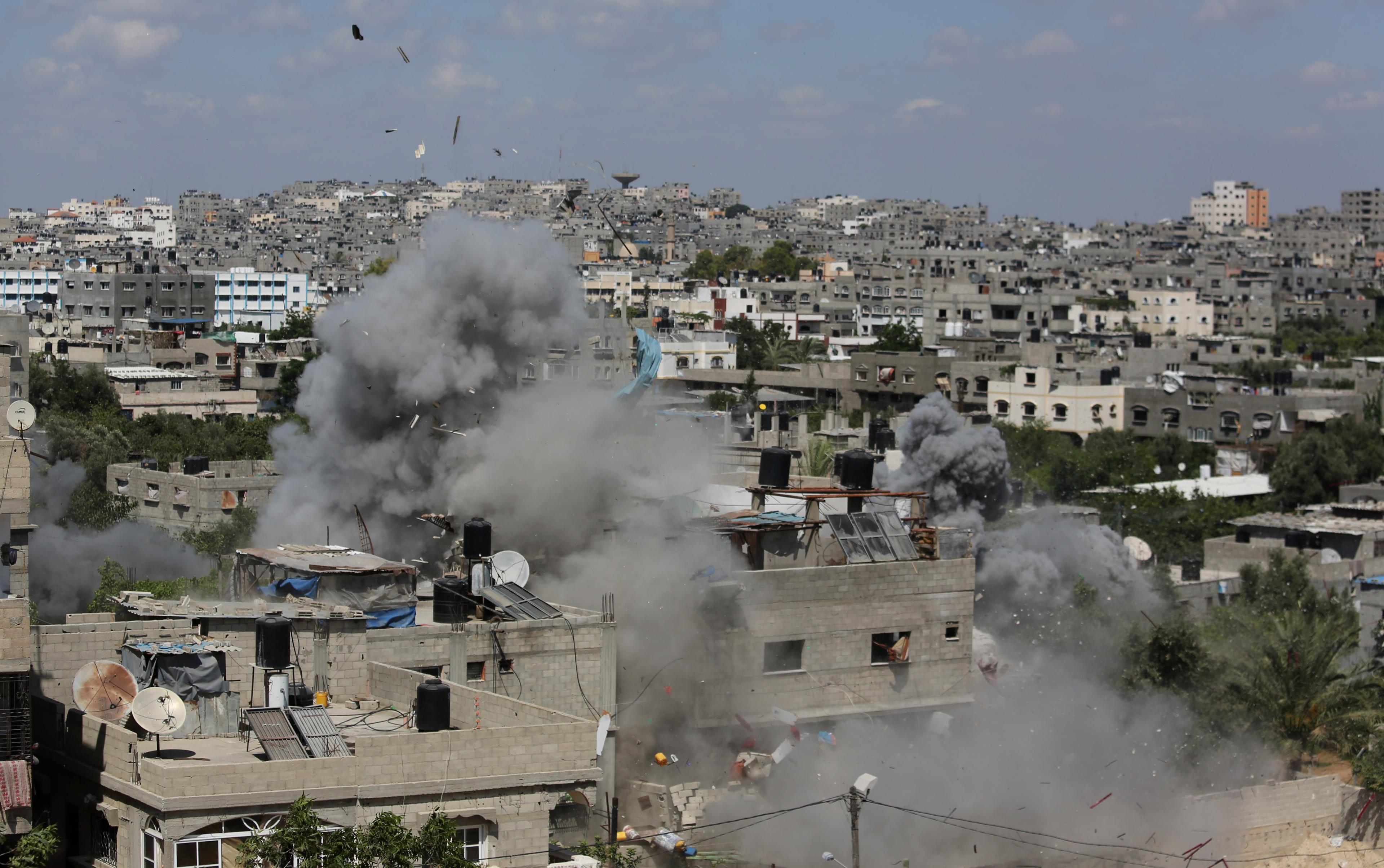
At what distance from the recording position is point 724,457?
29.6 metres

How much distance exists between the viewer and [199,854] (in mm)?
12258

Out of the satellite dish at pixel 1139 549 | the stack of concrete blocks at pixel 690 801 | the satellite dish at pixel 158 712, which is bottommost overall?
the stack of concrete blocks at pixel 690 801

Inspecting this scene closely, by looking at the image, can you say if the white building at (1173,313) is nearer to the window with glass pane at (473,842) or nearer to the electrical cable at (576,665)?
the electrical cable at (576,665)

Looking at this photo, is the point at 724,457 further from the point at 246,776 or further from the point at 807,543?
the point at 246,776

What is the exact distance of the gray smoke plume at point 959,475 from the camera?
30.5 metres

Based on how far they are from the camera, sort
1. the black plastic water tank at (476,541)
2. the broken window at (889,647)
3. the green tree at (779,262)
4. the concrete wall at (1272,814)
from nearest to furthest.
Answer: the black plastic water tank at (476,541) < the concrete wall at (1272,814) < the broken window at (889,647) < the green tree at (779,262)

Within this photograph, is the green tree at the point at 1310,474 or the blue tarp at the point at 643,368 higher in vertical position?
the blue tarp at the point at 643,368

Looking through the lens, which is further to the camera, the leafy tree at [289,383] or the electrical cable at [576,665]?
the leafy tree at [289,383]

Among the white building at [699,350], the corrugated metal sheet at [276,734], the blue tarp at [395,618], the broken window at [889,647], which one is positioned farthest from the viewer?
the white building at [699,350]

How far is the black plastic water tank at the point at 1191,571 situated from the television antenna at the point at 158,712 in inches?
855

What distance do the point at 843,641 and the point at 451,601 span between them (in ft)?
15.2

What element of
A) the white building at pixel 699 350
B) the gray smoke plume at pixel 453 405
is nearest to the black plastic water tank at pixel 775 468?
the gray smoke plume at pixel 453 405

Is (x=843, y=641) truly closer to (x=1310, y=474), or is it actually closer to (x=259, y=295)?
(x=1310, y=474)

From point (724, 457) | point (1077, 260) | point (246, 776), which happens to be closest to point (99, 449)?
point (724, 457)
